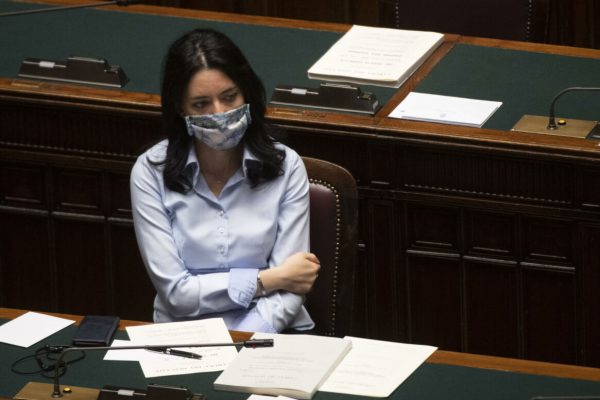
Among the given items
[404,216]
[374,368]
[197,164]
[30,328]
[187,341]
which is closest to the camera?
[374,368]

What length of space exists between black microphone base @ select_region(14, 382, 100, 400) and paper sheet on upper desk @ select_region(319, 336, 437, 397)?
53 cm

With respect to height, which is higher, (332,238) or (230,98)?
(230,98)

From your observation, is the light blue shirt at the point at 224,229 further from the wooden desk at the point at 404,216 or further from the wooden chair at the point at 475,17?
the wooden chair at the point at 475,17

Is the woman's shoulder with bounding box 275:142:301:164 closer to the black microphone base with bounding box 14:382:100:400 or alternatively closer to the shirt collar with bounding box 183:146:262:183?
the shirt collar with bounding box 183:146:262:183

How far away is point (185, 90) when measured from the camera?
3.95m

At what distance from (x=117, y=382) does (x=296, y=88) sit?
1.61m

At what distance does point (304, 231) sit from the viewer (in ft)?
13.1

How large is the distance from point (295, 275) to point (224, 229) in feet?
0.78

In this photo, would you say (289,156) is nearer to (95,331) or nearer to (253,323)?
(253,323)

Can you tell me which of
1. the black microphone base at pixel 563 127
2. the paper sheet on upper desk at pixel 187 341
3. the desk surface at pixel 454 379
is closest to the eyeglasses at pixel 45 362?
the desk surface at pixel 454 379

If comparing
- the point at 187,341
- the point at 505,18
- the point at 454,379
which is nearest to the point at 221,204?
the point at 187,341

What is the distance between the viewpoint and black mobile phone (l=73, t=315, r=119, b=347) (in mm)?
3641

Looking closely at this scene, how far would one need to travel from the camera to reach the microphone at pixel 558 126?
4.51 meters

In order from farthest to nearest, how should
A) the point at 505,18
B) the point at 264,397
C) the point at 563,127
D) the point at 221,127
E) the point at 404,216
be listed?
the point at 505,18
the point at 404,216
the point at 563,127
the point at 221,127
the point at 264,397
